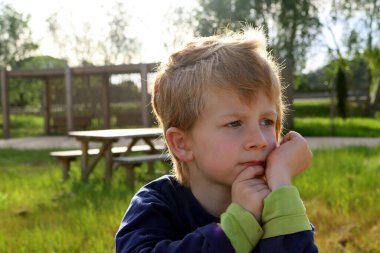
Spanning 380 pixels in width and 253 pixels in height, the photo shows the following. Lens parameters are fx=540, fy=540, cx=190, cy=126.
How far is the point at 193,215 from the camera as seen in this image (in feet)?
4.64

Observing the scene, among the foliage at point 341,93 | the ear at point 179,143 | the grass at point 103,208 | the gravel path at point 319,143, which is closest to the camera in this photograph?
the ear at point 179,143

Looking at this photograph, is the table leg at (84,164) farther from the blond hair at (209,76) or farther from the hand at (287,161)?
the hand at (287,161)

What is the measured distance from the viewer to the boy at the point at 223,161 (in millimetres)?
1174

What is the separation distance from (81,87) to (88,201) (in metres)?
12.7

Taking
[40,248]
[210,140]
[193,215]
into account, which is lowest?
[40,248]

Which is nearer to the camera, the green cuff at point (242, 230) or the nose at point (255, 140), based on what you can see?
the green cuff at point (242, 230)

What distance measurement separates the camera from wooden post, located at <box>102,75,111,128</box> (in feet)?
53.3

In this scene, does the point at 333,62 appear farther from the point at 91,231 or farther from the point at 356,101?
the point at 91,231

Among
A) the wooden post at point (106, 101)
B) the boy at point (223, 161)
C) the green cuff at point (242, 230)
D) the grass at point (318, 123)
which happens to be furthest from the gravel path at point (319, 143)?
the green cuff at point (242, 230)

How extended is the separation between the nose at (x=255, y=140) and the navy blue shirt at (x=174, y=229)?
208 millimetres

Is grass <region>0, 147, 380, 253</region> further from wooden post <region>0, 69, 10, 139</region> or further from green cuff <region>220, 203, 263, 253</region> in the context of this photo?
wooden post <region>0, 69, 10, 139</region>

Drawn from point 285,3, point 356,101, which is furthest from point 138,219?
point 356,101

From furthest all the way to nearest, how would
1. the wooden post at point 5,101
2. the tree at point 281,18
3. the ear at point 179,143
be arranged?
the tree at point 281,18 → the wooden post at point 5,101 → the ear at point 179,143

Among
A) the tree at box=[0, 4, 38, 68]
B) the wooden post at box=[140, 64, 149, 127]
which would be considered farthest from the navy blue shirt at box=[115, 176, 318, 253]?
the tree at box=[0, 4, 38, 68]
